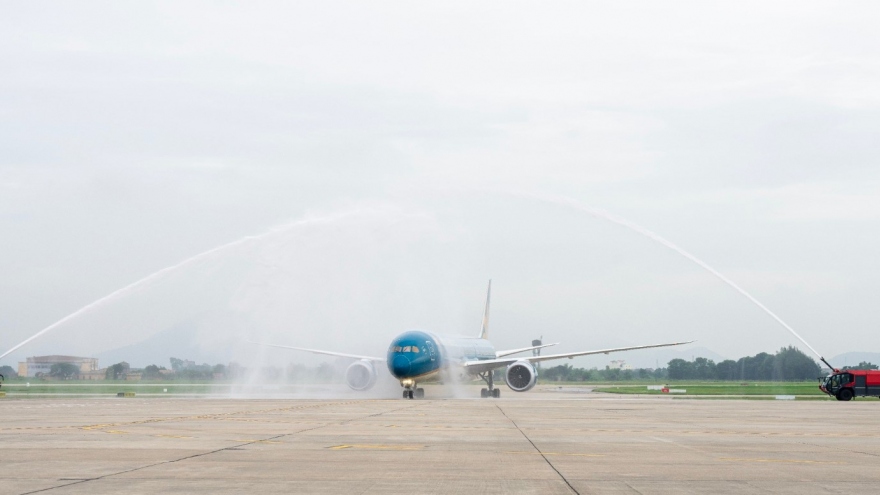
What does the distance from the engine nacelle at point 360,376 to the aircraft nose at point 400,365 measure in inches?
198

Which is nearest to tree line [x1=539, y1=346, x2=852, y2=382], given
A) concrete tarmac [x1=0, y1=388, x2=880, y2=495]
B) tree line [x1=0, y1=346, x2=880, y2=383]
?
tree line [x1=0, y1=346, x2=880, y2=383]

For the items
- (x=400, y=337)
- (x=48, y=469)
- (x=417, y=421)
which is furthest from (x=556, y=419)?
(x=400, y=337)

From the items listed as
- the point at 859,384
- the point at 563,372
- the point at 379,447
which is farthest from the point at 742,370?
the point at 379,447

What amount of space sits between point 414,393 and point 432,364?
4511 millimetres

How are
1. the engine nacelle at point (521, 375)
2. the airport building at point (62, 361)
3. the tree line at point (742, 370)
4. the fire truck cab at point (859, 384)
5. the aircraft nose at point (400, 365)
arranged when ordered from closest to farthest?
the aircraft nose at point (400, 365) < the fire truck cab at point (859, 384) < the engine nacelle at point (521, 375) < the airport building at point (62, 361) < the tree line at point (742, 370)

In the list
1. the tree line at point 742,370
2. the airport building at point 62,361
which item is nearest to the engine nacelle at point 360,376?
the airport building at point 62,361

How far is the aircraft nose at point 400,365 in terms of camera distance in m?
60.7

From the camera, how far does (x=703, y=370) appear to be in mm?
198375

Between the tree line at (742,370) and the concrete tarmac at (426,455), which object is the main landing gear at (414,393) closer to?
the concrete tarmac at (426,455)

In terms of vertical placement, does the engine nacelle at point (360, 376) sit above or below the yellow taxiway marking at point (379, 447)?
above

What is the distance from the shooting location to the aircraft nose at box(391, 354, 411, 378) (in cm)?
6066

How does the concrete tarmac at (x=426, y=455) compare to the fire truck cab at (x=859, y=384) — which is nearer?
the concrete tarmac at (x=426, y=455)

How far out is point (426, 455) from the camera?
19734 mm

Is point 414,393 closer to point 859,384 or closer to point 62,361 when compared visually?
point 859,384
